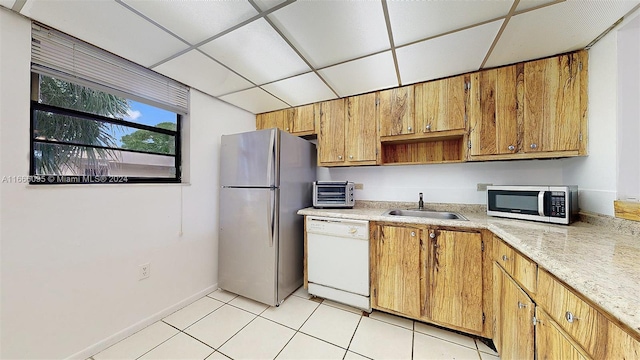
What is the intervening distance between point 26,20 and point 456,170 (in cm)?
348

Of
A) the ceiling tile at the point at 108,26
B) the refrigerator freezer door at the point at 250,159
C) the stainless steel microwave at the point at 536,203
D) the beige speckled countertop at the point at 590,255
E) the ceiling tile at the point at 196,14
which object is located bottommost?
the beige speckled countertop at the point at 590,255

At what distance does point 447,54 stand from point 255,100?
1942mm

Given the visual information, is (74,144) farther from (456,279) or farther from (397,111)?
(456,279)

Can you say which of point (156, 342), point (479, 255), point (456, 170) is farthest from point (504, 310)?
point (156, 342)

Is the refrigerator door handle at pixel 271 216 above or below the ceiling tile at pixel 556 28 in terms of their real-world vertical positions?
below

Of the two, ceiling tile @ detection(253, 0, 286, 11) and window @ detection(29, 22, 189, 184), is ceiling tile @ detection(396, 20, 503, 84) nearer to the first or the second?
ceiling tile @ detection(253, 0, 286, 11)

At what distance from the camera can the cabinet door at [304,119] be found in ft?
8.34

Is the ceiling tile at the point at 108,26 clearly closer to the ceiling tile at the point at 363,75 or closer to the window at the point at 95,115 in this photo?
the window at the point at 95,115

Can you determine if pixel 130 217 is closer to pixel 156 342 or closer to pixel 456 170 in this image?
pixel 156 342

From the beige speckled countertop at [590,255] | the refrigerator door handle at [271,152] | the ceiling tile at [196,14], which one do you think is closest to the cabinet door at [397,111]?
the beige speckled countertop at [590,255]

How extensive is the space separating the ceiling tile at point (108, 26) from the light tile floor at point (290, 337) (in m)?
2.21

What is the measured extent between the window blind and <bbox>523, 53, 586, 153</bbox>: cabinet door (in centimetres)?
313

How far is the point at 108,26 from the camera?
4.34ft

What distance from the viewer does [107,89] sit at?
5.37ft
